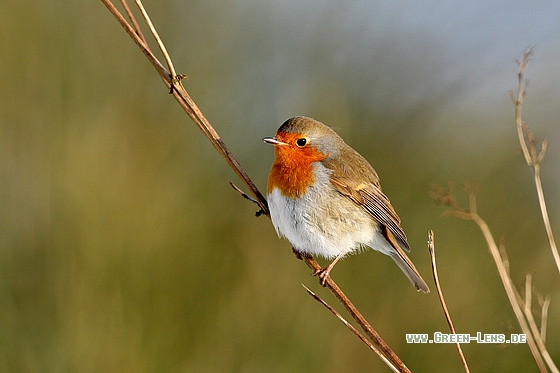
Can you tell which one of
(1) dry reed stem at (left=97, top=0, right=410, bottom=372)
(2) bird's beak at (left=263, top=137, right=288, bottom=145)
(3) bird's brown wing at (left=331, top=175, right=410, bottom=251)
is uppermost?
(2) bird's beak at (left=263, top=137, right=288, bottom=145)

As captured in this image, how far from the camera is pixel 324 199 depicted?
282 cm

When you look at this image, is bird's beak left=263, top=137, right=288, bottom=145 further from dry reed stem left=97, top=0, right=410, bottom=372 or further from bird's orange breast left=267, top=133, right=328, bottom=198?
dry reed stem left=97, top=0, right=410, bottom=372

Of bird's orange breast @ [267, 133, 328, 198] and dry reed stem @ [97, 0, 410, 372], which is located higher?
bird's orange breast @ [267, 133, 328, 198]

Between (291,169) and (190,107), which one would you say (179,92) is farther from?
(291,169)

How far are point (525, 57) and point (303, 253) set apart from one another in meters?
1.28

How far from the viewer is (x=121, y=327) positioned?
146 inches

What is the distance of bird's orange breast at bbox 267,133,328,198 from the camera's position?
2713mm

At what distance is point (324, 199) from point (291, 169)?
8.4 inches

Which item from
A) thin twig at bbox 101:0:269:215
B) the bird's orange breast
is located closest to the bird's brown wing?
the bird's orange breast

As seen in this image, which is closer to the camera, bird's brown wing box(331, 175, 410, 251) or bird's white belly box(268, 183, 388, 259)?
bird's white belly box(268, 183, 388, 259)

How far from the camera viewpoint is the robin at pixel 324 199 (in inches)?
107

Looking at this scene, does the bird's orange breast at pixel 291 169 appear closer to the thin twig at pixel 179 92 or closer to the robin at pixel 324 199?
the robin at pixel 324 199

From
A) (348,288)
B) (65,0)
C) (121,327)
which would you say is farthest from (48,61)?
(348,288)

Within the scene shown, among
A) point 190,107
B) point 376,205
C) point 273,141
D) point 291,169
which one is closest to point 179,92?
point 190,107
